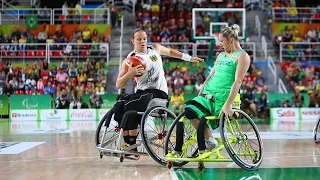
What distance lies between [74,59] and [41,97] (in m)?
2.73

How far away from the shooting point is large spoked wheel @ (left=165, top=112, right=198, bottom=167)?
5.87m

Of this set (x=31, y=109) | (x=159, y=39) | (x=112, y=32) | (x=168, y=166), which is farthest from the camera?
(x=112, y=32)

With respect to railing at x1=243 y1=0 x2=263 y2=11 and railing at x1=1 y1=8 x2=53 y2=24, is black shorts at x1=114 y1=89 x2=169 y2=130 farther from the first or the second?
railing at x1=243 y1=0 x2=263 y2=11

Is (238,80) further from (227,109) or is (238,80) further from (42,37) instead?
(42,37)

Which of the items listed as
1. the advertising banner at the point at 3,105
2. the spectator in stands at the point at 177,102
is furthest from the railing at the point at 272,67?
the advertising banner at the point at 3,105

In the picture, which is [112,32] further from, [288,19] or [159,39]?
[288,19]

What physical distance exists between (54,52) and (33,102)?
12.1ft

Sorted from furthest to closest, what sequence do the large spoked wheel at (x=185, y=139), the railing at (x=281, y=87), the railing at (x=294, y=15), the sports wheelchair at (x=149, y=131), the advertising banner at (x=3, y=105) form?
the railing at (x=294, y=15) < the railing at (x=281, y=87) < the advertising banner at (x=3, y=105) < the sports wheelchair at (x=149, y=131) < the large spoked wheel at (x=185, y=139)

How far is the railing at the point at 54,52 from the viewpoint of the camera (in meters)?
21.4

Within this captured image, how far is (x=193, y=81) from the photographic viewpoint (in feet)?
65.2

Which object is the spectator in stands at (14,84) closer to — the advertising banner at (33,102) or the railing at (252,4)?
the advertising banner at (33,102)

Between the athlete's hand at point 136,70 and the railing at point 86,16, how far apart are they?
17.6 metres

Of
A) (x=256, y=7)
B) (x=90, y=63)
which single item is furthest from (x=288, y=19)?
(x=90, y=63)

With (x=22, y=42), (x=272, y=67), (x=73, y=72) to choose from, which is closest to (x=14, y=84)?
(x=73, y=72)
